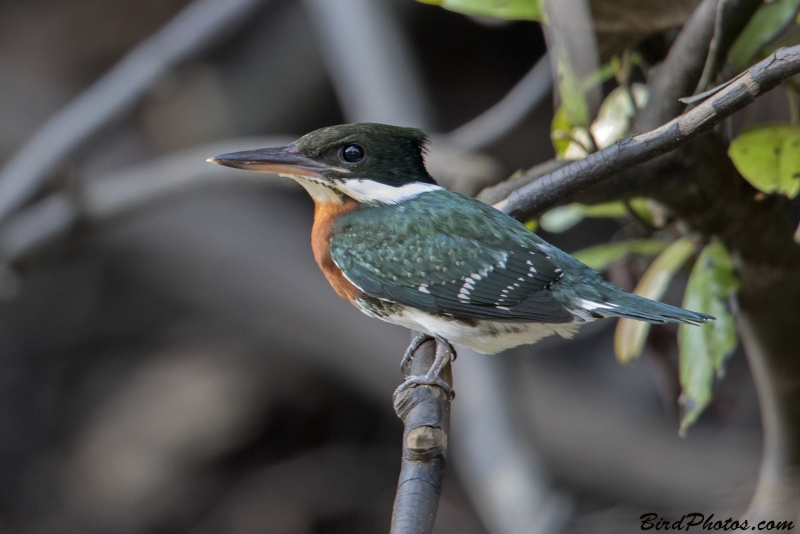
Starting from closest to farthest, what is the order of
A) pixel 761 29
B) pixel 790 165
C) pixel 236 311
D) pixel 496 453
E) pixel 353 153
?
pixel 790 165, pixel 761 29, pixel 353 153, pixel 496 453, pixel 236 311

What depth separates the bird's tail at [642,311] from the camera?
1618 mm

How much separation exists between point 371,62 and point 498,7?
218 centimetres

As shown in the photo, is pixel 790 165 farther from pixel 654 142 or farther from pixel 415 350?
A: pixel 415 350

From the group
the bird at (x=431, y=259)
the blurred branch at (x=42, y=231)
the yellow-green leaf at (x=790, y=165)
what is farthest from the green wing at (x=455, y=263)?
the blurred branch at (x=42, y=231)

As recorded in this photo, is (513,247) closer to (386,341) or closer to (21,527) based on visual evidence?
(386,341)

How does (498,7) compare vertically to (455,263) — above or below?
above

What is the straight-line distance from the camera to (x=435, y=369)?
1758 millimetres

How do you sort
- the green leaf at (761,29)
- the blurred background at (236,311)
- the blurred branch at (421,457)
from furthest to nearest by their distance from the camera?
the blurred background at (236,311)
the green leaf at (761,29)
the blurred branch at (421,457)

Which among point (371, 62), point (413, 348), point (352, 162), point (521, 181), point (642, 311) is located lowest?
point (642, 311)

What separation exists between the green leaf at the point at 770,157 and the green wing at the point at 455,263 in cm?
46

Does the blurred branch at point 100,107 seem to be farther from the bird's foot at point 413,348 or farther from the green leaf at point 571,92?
the green leaf at point 571,92

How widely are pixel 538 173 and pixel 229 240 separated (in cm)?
356

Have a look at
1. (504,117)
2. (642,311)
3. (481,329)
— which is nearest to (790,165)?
(642,311)

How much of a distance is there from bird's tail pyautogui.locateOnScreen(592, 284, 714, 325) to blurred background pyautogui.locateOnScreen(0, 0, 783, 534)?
1.41 meters
